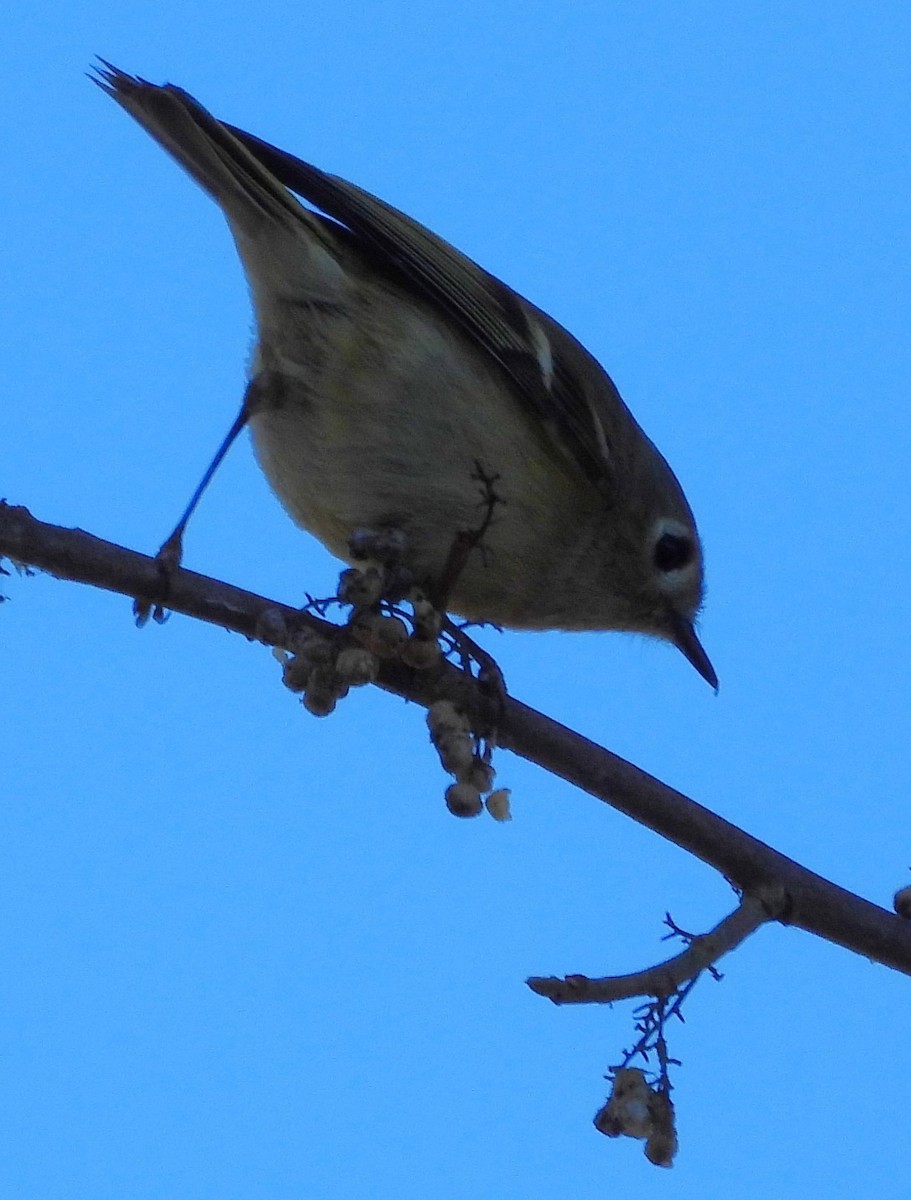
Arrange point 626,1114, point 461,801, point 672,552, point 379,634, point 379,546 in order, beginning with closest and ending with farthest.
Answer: point 626,1114, point 461,801, point 379,634, point 379,546, point 672,552

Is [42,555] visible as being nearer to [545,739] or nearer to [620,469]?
[545,739]

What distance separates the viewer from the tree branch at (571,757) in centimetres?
232

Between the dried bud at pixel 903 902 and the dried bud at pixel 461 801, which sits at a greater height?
the dried bud at pixel 903 902

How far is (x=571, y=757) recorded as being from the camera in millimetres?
2486

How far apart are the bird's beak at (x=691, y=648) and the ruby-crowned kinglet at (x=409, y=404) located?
0.14m

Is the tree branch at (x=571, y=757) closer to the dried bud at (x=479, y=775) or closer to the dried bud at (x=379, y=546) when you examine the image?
the dried bud at (x=479, y=775)

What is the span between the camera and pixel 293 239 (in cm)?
355

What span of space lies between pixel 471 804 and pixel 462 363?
155 centimetres

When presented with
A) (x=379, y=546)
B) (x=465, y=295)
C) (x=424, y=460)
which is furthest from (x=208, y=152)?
(x=379, y=546)

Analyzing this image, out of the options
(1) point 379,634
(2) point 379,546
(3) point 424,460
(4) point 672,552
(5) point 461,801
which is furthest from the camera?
(4) point 672,552

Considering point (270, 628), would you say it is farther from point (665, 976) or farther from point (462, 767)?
point (665, 976)

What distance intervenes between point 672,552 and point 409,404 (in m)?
0.95

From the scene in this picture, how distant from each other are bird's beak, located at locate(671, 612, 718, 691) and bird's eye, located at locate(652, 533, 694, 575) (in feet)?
0.48

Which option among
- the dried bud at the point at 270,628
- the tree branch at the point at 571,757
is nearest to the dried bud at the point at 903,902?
the tree branch at the point at 571,757
